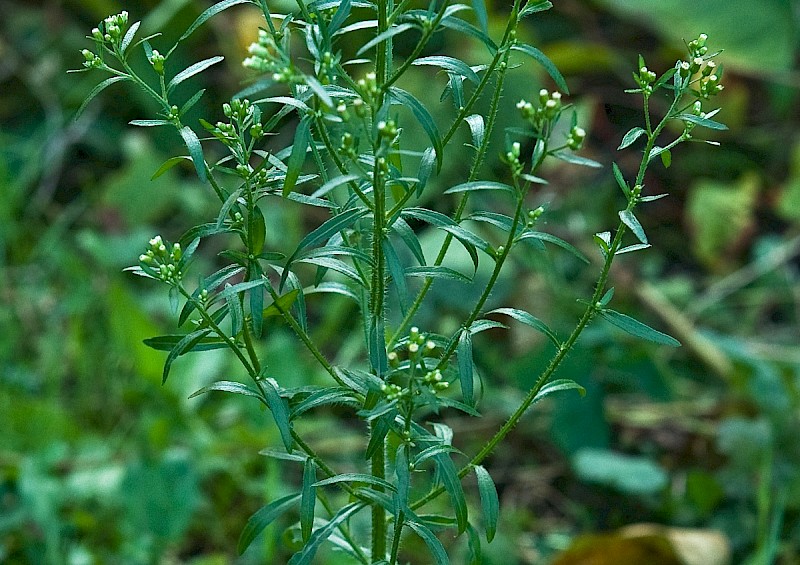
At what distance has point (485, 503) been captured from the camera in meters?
0.86

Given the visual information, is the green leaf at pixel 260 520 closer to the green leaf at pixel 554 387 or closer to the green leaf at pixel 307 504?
the green leaf at pixel 307 504

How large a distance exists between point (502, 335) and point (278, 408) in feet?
5.31

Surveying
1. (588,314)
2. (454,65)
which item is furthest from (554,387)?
(454,65)

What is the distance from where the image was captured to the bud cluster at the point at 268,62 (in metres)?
0.69

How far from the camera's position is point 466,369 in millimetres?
818

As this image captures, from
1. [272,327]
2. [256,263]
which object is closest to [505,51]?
[256,263]

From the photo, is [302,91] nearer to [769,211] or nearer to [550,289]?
[550,289]

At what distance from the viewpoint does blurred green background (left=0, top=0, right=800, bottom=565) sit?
174 centimetres

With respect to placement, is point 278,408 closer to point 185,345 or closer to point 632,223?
point 185,345

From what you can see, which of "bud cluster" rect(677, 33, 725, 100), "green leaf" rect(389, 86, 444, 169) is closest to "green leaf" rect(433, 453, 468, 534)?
"green leaf" rect(389, 86, 444, 169)

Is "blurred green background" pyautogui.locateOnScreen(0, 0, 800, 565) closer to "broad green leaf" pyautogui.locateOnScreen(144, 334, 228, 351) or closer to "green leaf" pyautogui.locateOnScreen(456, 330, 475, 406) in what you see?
"broad green leaf" pyautogui.locateOnScreen(144, 334, 228, 351)

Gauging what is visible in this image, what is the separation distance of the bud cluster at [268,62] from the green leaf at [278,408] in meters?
0.27

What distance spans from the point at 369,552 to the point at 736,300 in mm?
1729

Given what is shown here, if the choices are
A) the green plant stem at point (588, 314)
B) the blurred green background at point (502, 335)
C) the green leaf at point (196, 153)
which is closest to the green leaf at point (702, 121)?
the green plant stem at point (588, 314)
